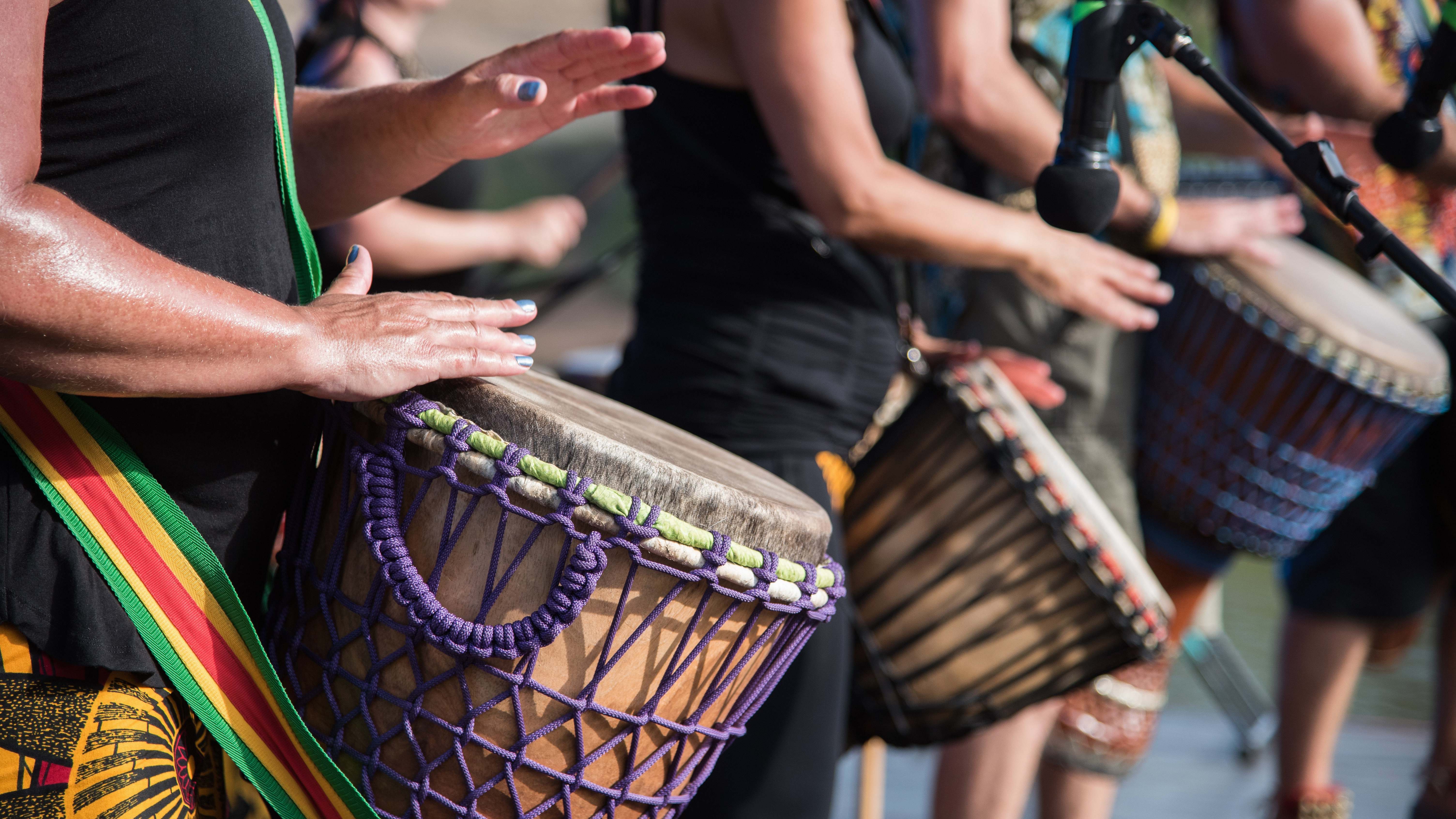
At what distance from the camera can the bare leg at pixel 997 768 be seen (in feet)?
6.46

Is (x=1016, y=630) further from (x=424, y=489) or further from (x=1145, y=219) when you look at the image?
(x=424, y=489)

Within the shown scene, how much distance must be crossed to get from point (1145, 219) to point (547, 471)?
132 cm

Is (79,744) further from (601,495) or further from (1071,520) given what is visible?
(1071,520)

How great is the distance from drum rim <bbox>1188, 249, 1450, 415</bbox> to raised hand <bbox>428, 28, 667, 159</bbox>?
3.85ft

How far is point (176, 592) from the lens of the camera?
914 millimetres

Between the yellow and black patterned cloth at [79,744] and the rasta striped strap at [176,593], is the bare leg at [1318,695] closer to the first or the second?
the rasta striped strap at [176,593]

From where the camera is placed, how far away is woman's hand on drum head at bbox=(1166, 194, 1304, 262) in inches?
76.9

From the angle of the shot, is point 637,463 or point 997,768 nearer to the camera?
point 637,463

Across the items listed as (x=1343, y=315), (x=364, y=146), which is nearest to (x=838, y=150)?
(x=364, y=146)

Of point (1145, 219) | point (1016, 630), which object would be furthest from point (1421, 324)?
point (1016, 630)

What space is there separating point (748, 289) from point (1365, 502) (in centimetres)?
170

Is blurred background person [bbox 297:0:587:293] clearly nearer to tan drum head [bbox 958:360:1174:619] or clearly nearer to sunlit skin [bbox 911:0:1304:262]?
sunlit skin [bbox 911:0:1304:262]

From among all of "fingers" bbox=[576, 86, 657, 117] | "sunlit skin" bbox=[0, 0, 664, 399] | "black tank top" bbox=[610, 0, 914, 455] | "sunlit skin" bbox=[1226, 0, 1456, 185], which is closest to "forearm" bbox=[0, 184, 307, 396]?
"sunlit skin" bbox=[0, 0, 664, 399]

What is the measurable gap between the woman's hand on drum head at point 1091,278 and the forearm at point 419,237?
1.14 metres
